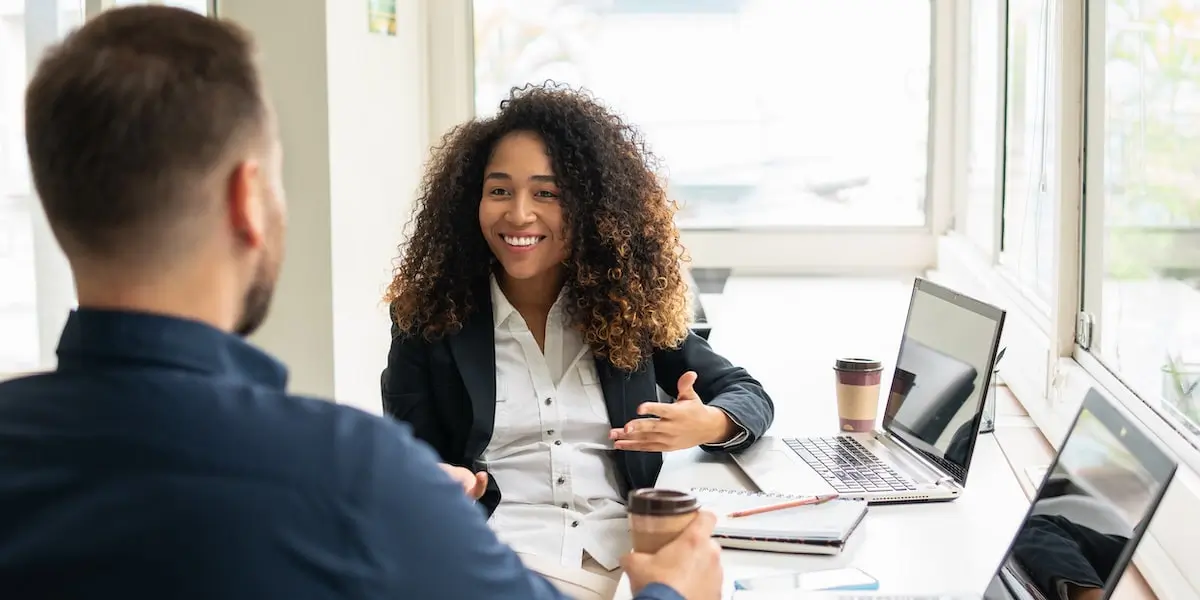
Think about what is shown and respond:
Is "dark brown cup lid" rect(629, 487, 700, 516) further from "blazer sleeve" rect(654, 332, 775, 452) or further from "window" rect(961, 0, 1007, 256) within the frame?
"window" rect(961, 0, 1007, 256)

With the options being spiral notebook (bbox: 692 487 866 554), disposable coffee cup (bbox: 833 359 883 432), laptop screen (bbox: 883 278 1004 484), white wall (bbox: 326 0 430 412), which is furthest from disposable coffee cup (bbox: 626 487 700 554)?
white wall (bbox: 326 0 430 412)

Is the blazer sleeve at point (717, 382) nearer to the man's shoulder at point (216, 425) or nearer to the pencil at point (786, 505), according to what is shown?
the pencil at point (786, 505)

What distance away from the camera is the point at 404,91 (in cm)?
405

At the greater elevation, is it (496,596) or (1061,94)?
(1061,94)

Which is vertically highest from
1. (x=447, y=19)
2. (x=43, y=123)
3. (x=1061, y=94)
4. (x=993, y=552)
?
(x=447, y=19)

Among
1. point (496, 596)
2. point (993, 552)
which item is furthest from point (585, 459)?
point (496, 596)

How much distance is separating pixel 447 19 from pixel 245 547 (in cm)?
378

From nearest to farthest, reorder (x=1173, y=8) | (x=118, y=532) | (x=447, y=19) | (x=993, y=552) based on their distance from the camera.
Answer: (x=118, y=532), (x=993, y=552), (x=1173, y=8), (x=447, y=19)

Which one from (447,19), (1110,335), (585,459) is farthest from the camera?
(447,19)

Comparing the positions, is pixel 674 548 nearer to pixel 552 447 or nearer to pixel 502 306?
pixel 552 447

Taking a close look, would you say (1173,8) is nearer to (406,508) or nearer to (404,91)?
(406,508)

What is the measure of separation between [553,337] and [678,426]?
0.30m

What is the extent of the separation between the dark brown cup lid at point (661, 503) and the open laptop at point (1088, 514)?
0.23 metres

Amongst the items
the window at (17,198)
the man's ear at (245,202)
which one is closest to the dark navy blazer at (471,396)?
the man's ear at (245,202)
